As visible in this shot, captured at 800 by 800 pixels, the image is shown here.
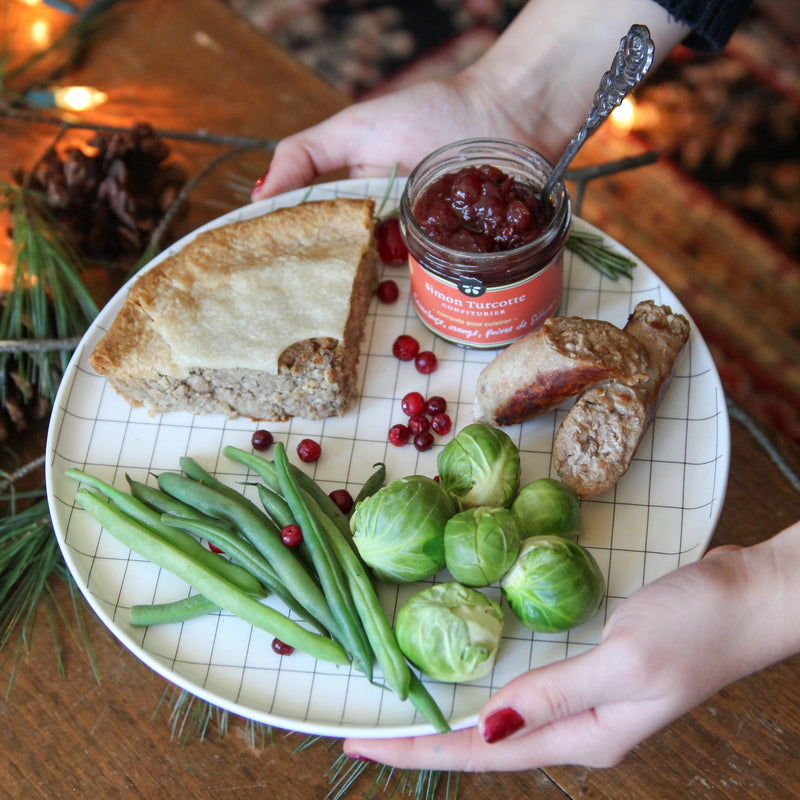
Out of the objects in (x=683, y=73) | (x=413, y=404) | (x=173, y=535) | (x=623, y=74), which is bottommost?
(x=173, y=535)

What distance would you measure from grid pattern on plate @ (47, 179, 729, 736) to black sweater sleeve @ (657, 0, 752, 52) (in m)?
0.96

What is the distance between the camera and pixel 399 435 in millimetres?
3123

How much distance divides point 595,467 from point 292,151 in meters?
→ 1.95

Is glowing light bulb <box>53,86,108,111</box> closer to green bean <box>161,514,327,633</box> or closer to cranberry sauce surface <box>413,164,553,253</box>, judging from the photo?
cranberry sauce surface <box>413,164,553,253</box>

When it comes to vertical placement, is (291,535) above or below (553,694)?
below

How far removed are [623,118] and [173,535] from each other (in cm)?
394

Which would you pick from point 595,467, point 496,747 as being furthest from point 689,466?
point 496,747

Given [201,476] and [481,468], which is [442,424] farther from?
Result: [201,476]

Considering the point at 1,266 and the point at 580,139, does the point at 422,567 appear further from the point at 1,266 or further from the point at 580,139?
the point at 1,266

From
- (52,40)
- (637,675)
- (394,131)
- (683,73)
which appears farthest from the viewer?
(683,73)

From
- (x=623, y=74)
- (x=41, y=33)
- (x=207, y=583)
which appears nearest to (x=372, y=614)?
(x=207, y=583)

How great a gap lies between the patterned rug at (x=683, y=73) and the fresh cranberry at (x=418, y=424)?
3.08 meters

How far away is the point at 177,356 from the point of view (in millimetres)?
3131

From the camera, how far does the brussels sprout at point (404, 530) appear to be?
Result: 2.62 metres
